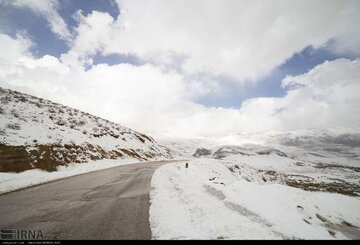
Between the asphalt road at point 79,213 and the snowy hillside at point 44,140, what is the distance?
10.3m

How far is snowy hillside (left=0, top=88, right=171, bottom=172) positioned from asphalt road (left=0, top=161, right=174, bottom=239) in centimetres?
1027

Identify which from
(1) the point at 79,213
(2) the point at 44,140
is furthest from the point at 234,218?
(2) the point at 44,140

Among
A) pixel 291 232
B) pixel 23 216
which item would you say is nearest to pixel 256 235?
pixel 291 232

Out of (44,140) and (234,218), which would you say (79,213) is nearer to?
(234,218)

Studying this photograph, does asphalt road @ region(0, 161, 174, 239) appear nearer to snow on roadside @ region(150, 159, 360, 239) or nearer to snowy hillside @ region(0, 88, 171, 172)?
snow on roadside @ region(150, 159, 360, 239)

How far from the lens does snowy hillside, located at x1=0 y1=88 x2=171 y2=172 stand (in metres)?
20.1

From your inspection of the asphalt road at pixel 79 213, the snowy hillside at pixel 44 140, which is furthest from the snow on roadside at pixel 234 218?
the snowy hillside at pixel 44 140

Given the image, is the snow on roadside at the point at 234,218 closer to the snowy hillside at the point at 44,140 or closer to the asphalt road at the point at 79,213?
the asphalt road at the point at 79,213

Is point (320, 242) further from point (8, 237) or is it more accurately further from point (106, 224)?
point (8, 237)

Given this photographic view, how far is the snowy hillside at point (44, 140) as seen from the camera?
20.1 meters

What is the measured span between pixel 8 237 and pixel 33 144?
19.7 metres

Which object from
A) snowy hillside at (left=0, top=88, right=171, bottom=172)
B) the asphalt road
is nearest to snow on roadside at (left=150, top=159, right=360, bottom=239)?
the asphalt road

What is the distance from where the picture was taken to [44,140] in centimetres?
2505

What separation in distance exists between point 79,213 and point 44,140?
20.8 m
